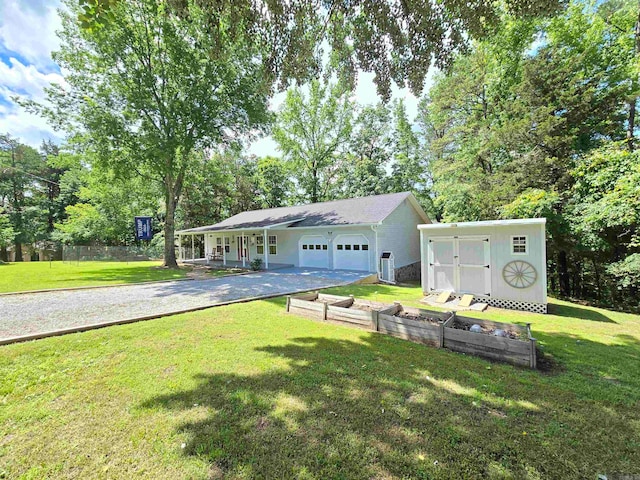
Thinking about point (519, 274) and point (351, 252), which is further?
point (351, 252)

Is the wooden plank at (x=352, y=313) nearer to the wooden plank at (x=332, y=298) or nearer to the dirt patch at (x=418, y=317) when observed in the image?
the dirt patch at (x=418, y=317)

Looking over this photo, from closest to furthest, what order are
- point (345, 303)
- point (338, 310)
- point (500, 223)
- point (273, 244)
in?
point (338, 310) → point (345, 303) → point (500, 223) → point (273, 244)

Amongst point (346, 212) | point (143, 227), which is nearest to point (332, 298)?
point (346, 212)

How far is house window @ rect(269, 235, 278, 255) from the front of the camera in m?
19.7

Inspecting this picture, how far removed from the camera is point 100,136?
15.5 m

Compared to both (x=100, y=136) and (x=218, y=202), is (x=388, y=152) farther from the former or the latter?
(x=100, y=136)

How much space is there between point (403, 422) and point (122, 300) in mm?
9084

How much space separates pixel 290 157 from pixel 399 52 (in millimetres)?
25479

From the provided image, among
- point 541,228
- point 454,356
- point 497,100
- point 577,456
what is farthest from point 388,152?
point 577,456

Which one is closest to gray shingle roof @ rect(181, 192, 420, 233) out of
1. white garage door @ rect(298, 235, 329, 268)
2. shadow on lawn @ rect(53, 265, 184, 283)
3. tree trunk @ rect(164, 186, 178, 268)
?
white garage door @ rect(298, 235, 329, 268)

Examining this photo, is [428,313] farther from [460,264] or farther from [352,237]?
[352,237]

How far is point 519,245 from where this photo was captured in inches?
322

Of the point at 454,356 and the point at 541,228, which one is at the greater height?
the point at 541,228

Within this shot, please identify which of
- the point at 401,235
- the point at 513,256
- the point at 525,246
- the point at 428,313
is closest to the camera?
the point at 428,313
